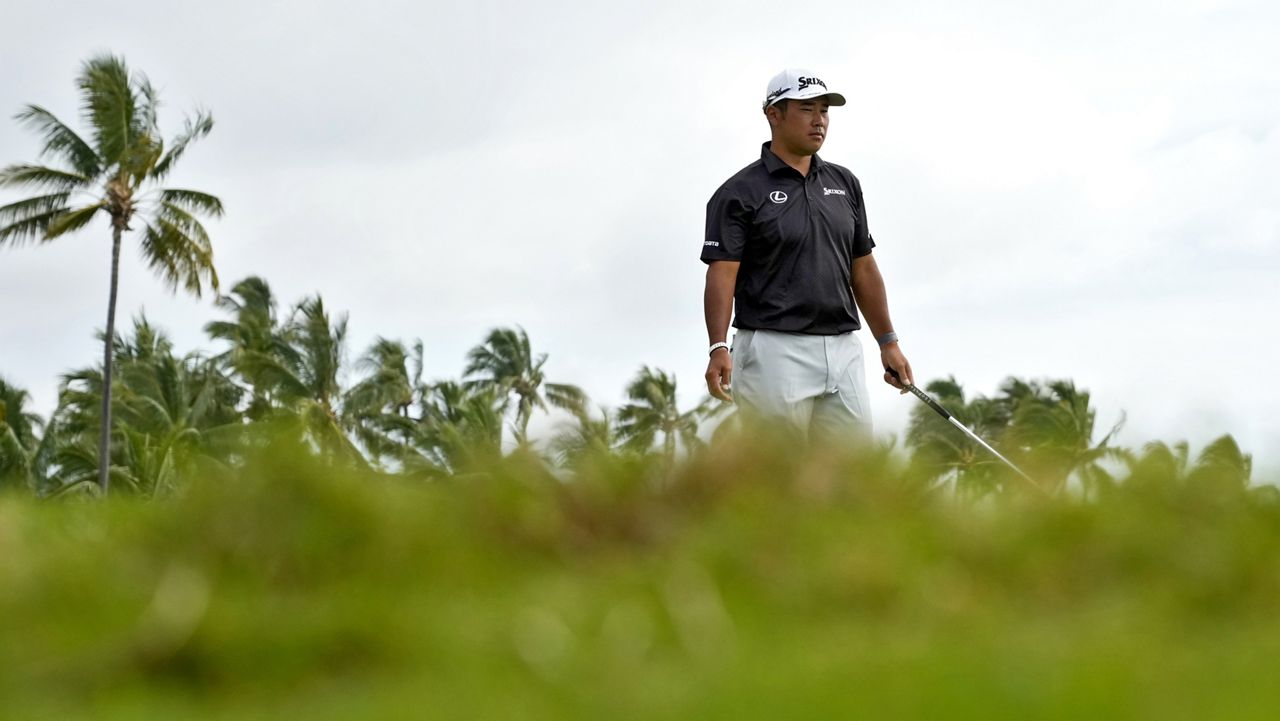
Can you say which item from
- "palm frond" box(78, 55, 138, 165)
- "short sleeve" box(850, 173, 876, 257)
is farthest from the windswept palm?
"short sleeve" box(850, 173, 876, 257)

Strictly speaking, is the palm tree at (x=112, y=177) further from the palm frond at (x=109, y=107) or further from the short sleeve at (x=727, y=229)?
the short sleeve at (x=727, y=229)

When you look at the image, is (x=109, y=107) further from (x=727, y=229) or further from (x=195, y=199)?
(x=727, y=229)

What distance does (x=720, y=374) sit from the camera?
21.0 ft

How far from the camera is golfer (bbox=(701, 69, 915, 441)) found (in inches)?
253

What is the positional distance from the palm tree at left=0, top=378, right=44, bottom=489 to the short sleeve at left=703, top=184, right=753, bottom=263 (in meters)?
27.7

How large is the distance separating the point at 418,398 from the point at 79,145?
14.7m

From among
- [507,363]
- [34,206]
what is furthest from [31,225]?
[507,363]

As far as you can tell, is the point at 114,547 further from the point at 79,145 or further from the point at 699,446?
the point at 79,145

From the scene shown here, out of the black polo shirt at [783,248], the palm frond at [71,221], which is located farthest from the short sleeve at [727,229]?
the palm frond at [71,221]

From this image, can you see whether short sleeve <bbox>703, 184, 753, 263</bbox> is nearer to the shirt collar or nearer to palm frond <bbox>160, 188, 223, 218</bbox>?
the shirt collar

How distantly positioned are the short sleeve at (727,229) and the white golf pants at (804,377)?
1.27ft

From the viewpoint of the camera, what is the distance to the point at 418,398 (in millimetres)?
48219

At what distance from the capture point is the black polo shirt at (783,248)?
21.4ft

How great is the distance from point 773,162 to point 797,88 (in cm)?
37
